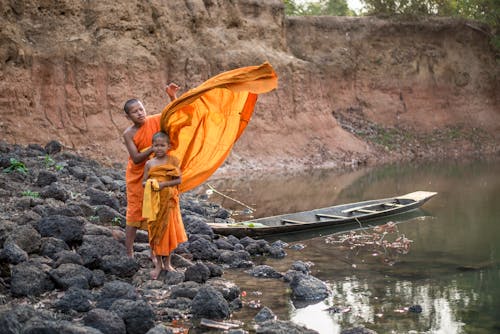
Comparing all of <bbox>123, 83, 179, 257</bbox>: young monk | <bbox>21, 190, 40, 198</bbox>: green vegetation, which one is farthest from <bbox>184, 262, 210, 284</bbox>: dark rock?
<bbox>21, 190, 40, 198</bbox>: green vegetation

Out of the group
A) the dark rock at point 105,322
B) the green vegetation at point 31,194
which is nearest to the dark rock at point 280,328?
the dark rock at point 105,322

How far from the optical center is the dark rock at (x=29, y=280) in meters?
6.02

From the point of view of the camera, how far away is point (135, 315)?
5371 mm

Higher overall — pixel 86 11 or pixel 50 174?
pixel 86 11

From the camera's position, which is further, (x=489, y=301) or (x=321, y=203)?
(x=321, y=203)

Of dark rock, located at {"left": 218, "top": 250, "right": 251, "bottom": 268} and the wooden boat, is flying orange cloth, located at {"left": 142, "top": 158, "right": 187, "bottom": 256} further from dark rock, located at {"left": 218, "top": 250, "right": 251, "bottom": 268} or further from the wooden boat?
the wooden boat

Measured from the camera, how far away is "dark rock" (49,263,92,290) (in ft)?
20.5

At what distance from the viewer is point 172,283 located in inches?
269

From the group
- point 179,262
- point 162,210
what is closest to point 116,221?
point 179,262

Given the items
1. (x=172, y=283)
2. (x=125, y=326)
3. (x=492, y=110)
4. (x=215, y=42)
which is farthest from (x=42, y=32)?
(x=492, y=110)

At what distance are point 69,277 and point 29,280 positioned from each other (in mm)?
378

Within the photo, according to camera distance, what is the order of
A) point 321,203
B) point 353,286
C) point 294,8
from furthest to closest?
point 294,8
point 321,203
point 353,286

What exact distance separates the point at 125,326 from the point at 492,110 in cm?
2751

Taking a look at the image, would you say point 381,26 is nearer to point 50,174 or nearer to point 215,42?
point 215,42
